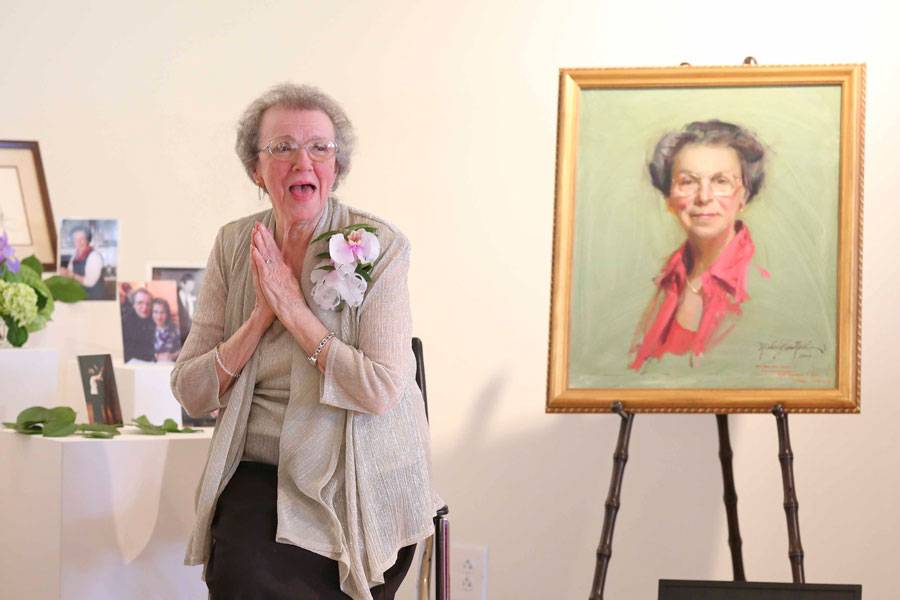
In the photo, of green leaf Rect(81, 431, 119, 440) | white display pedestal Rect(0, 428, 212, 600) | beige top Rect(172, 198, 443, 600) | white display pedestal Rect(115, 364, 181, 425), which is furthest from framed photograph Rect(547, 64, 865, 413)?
white display pedestal Rect(115, 364, 181, 425)

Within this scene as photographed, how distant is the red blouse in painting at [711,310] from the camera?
8.96ft

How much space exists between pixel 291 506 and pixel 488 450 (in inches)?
47.4

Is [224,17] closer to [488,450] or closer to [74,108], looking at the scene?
[74,108]

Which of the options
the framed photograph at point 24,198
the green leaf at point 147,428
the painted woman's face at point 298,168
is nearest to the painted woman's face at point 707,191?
the painted woman's face at point 298,168

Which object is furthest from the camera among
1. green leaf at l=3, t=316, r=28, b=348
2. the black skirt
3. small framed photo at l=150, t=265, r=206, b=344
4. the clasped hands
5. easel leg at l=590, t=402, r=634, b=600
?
small framed photo at l=150, t=265, r=206, b=344

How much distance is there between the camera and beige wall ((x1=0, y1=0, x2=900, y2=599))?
3.12 meters

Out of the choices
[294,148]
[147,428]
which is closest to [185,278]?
[147,428]

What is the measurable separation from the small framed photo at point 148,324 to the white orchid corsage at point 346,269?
117 cm

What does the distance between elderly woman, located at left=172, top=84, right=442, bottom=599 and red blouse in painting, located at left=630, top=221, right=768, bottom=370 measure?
0.66 meters

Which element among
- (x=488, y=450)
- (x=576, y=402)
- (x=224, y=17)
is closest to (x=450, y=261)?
(x=488, y=450)

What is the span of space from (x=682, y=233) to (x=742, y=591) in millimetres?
796

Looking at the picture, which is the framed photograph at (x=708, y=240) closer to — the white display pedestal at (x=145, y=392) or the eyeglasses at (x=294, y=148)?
the eyeglasses at (x=294, y=148)

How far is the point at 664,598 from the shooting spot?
2578 mm
